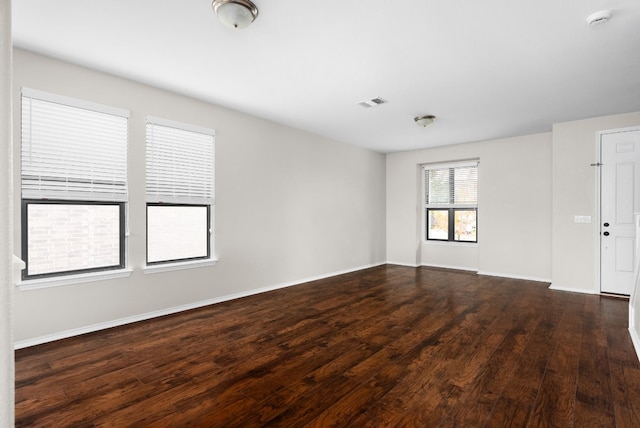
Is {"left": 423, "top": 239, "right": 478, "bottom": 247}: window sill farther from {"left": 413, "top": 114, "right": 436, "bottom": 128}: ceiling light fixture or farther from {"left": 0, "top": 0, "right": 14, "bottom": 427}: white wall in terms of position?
{"left": 0, "top": 0, "right": 14, "bottom": 427}: white wall

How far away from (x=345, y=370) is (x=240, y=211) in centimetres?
287

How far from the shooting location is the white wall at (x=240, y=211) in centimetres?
318

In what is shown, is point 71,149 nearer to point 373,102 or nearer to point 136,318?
point 136,318

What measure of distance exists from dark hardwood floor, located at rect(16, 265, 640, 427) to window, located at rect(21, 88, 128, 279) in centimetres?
83

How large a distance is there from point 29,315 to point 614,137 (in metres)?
7.45

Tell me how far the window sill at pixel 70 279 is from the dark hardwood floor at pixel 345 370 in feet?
1.78

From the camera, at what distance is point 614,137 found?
4.80m

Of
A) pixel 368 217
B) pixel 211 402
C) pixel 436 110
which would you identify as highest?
pixel 436 110

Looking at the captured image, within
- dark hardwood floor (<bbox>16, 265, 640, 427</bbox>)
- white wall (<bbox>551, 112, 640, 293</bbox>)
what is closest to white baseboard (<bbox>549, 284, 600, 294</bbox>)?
white wall (<bbox>551, 112, 640, 293</bbox>)

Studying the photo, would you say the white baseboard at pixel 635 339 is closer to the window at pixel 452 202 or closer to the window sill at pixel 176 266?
the window at pixel 452 202

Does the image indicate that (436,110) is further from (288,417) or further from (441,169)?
Result: (288,417)

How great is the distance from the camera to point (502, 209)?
20.6 ft

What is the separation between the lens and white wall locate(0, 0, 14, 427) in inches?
38.5

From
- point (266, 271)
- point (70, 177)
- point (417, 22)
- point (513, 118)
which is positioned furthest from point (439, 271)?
point (70, 177)
